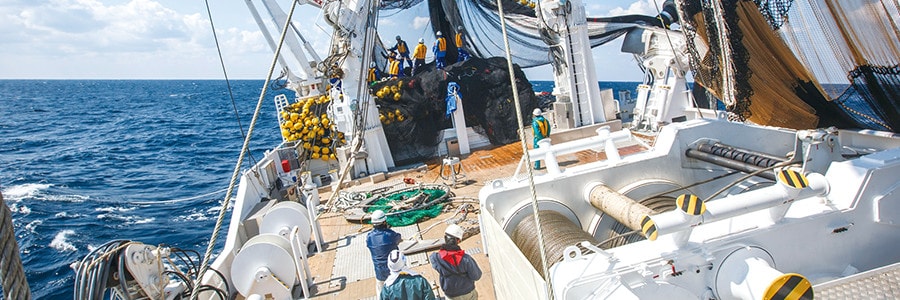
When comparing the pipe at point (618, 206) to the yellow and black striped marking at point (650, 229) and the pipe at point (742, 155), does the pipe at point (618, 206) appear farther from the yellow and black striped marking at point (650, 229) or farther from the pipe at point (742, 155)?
the pipe at point (742, 155)

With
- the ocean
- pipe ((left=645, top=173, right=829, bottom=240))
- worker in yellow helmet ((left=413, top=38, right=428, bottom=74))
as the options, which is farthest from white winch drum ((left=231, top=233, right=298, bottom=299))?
worker in yellow helmet ((left=413, top=38, right=428, bottom=74))

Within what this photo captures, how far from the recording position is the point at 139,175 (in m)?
20.9

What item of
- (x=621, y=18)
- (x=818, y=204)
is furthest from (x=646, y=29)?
(x=818, y=204)

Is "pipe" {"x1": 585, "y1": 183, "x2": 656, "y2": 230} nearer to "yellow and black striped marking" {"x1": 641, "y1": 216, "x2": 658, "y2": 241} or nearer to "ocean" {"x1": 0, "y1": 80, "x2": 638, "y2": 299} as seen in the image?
"yellow and black striped marking" {"x1": 641, "y1": 216, "x2": 658, "y2": 241}

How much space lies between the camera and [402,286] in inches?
149

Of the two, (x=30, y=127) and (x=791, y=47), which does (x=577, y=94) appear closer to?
(x=791, y=47)

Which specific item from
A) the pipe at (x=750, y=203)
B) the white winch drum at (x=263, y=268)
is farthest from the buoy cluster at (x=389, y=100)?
the pipe at (x=750, y=203)

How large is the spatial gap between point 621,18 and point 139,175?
20699 mm

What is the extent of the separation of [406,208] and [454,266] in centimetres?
440

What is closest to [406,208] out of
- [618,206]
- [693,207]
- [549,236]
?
[549,236]

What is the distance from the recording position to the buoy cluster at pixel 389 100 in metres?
12.1

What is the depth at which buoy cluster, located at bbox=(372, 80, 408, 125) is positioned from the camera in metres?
12.1

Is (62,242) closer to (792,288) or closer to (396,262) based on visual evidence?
(396,262)

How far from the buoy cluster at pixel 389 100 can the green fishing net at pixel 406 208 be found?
10.4 ft
